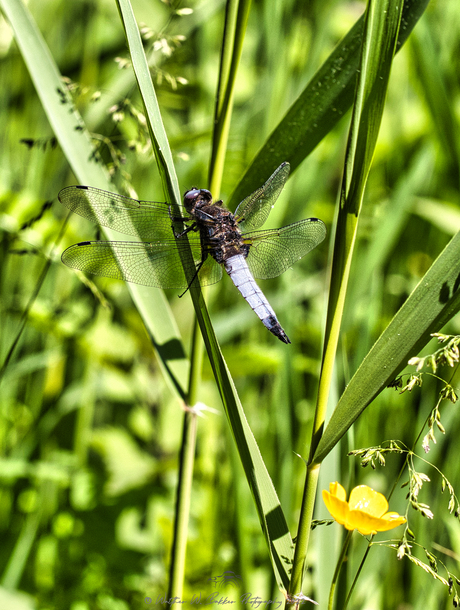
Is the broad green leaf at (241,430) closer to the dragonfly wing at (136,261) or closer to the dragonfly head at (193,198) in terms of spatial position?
the dragonfly wing at (136,261)

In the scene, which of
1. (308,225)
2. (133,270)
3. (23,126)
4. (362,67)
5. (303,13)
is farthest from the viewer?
(23,126)

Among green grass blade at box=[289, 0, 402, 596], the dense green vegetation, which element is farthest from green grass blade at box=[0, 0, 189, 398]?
green grass blade at box=[289, 0, 402, 596]

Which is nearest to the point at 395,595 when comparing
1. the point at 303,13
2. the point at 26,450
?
the point at 26,450

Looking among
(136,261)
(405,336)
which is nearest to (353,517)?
(405,336)

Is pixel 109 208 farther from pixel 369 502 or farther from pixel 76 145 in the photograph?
pixel 369 502

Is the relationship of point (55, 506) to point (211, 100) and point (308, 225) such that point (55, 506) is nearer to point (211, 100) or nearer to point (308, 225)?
point (308, 225)

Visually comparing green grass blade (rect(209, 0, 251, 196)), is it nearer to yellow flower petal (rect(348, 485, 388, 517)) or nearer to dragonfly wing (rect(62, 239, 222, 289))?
dragonfly wing (rect(62, 239, 222, 289))
